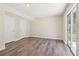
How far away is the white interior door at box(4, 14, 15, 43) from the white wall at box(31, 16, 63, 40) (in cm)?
340

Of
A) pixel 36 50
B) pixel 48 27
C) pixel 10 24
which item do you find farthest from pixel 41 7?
pixel 48 27

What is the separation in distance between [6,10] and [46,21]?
5057 mm

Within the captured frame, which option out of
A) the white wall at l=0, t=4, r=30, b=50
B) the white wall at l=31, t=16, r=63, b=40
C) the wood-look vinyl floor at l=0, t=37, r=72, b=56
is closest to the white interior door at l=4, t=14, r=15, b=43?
the white wall at l=0, t=4, r=30, b=50

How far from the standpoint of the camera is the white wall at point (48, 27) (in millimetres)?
9023

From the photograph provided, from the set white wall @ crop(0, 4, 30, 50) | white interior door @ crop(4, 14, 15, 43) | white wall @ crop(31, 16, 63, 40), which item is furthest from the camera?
white wall @ crop(31, 16, 63, 40)

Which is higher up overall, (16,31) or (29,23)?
(29,23)

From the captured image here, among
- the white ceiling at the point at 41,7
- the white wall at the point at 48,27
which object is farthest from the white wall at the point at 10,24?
the white wall at the point at 48,27

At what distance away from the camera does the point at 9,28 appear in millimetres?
6840

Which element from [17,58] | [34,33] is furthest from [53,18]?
[17,58]

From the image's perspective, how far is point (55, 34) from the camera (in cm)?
920

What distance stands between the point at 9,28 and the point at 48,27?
3969mm

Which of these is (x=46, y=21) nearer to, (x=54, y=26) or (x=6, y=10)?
(x=54, y=26)

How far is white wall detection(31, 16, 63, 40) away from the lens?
9023 mm

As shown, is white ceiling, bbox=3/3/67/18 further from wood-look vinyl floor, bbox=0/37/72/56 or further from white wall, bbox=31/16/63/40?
white wall, bbox=31/16/63/40
